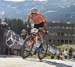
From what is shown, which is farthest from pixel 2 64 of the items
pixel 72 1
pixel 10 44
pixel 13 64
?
pixel 72 1

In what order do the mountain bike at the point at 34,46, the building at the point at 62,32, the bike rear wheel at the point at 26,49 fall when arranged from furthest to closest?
the building at the point at 62,32, the bike rear wheel at the point at 26,49, the mountain bike at the point at 34,46

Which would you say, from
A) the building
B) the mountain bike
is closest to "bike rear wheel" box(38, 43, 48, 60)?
the mountain bike

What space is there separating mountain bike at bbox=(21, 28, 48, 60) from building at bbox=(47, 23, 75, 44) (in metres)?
85.7

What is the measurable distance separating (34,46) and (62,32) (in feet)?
298

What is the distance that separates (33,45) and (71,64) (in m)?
2.21

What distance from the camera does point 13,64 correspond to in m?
12.2

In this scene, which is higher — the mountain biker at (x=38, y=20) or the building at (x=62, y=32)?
the mountain biker at (x=38, y=20)

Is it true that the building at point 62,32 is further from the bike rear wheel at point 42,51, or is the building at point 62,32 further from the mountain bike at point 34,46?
the bike rear wheel at point 42,51

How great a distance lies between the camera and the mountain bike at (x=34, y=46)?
1407cm

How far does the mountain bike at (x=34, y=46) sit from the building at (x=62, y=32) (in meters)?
85.7

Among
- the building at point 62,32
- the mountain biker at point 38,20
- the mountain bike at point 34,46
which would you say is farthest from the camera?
the building at point 62,32

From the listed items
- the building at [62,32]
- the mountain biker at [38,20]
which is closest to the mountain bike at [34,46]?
the mountain biker at [38,20]

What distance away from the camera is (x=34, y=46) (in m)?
14.2

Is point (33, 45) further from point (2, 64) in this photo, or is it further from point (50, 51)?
point (2, 64)
